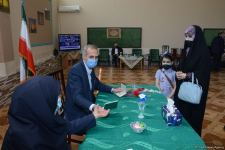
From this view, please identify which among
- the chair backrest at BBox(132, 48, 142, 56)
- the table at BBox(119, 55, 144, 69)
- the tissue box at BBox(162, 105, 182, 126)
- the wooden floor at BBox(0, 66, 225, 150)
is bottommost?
the wooden floor at BBox(0, 66, 225, 150)

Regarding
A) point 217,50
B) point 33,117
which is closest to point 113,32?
point 217,50

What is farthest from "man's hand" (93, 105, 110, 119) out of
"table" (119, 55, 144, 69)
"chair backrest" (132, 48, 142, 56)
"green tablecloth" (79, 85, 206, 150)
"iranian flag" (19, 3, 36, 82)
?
"chair backrest" (132, 48, 142, 56)

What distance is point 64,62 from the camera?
991 centimetres

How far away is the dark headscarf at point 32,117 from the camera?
1136 mm

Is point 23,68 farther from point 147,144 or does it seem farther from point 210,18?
point 210,18

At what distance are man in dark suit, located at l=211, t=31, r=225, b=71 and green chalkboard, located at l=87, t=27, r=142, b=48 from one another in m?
3.43

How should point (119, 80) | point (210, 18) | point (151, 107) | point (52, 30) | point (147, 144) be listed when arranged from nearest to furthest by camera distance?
point (147, 144) < point (151, 107) < point (119, 80) < point (52, 30) < point (210, 18)

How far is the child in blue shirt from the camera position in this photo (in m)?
3.28

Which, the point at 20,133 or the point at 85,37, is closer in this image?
the point at 20,133

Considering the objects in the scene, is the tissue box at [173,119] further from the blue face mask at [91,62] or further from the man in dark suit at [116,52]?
the man in dark suit at [116,52]

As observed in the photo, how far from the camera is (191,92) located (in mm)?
2453

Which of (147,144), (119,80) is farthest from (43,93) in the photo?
(119,80)

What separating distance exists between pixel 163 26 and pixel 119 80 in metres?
4.87

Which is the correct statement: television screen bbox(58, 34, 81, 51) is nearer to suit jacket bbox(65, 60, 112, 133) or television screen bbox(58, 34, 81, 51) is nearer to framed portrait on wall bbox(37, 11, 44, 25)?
framed portrait on wall bbox(37, 11, 44, 25)
